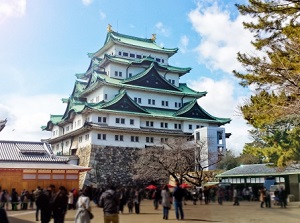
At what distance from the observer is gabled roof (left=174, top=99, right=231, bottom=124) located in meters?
52.3

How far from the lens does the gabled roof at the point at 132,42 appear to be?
5610 cm

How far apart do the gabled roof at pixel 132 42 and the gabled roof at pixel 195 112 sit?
36.3 feet

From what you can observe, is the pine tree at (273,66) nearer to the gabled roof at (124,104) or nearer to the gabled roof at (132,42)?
the gabled roof at (124,104)

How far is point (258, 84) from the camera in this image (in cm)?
1700

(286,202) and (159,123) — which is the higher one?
(159,123)

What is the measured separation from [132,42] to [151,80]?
914 cm

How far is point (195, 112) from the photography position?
53188mm

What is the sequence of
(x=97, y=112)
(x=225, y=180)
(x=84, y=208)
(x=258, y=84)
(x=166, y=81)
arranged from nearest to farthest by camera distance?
(x=84, y=208) < (x=258, y=84) < (x=225, y=180) < (x=97, y=112) < (x=166, y=81)

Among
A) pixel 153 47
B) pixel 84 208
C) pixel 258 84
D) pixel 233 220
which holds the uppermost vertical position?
pixel 153 47

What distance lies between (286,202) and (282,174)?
11570 mm

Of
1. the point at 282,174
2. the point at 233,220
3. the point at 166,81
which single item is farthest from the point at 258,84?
the point at 166,81

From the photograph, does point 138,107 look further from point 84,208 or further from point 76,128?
point 84,208

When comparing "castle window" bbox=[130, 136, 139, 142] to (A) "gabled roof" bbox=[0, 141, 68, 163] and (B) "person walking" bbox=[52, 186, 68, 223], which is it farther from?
(B) "person walking" bbox=[52, 186, 68, 223]

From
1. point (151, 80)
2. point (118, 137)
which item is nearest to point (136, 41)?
point (151, 80)
